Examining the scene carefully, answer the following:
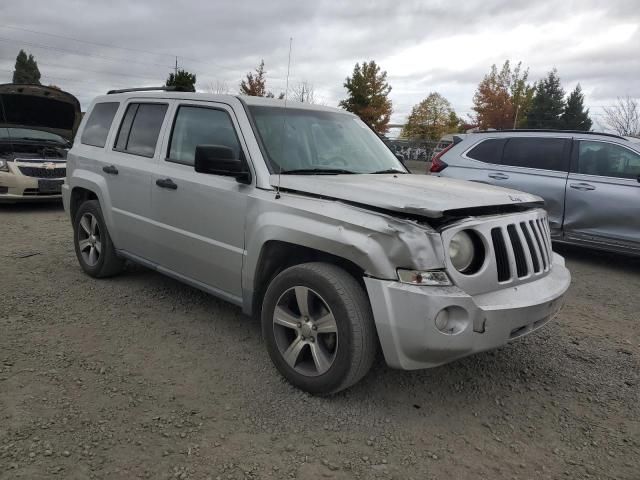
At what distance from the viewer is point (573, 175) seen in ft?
21.4

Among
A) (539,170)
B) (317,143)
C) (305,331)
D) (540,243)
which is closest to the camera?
(305,331)

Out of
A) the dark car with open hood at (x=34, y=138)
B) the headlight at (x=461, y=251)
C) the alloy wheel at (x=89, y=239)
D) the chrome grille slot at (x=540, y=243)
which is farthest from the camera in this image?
the dark car with open hood at (x=34, y=138)

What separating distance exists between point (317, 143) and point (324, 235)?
1.21m

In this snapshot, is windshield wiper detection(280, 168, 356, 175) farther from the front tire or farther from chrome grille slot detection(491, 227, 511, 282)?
chrome grille slot detection(491, 227, 511, 282)

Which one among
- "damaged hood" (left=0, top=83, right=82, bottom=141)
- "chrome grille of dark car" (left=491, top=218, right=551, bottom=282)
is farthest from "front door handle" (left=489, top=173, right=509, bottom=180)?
"damaged hood" (left=0, top=83, right=82, bottom=141)

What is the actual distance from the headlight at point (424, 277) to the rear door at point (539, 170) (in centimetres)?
460

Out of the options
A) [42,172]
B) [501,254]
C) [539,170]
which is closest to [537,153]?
[539,170]

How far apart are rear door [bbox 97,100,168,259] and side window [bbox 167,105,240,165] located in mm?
223

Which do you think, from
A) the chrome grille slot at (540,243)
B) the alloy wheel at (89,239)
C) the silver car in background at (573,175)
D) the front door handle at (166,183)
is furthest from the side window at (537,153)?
the alloy wheel at (89,239)

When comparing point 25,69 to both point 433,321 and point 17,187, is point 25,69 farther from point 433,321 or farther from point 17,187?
point 433,321

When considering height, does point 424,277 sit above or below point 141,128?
below

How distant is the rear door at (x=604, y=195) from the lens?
603 centimetres

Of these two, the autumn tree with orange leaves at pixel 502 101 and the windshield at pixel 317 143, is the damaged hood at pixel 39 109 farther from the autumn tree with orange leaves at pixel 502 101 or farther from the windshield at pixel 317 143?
the autumn tree with orange leaves at pixel 502 101

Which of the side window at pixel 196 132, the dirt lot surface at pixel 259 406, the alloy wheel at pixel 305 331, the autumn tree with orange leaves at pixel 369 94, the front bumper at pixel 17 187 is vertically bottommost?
the dirt lot surface at pixel 259 406
